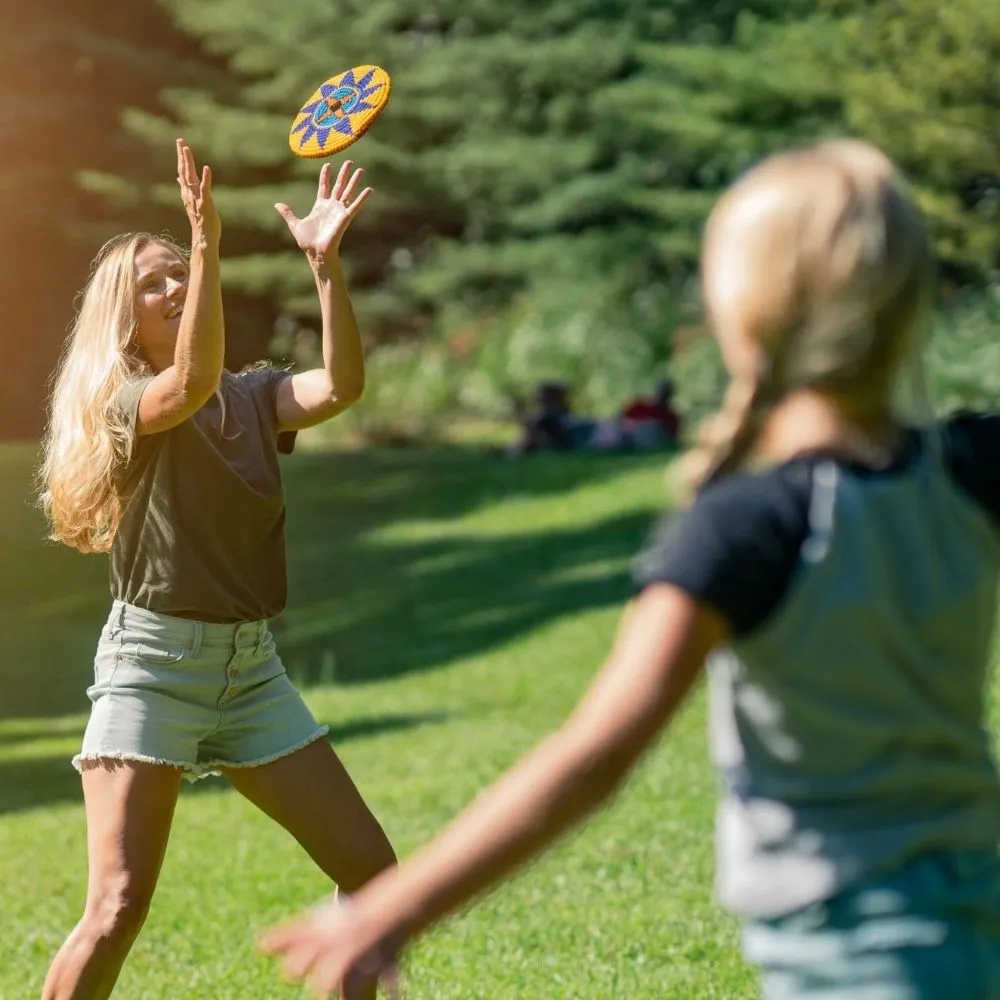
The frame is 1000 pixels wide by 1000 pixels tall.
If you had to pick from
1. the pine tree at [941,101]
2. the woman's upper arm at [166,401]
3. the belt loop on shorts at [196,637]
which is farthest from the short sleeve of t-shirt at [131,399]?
the pine tree at [941,101]

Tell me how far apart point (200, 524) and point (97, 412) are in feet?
1.06

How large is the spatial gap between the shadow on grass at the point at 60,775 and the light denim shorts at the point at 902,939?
7953 millimetres

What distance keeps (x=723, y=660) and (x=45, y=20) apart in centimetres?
2541

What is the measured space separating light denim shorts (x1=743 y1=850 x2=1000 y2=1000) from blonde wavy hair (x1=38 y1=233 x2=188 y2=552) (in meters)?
2.19

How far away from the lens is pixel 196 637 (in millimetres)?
3771

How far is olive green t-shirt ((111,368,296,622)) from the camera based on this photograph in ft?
12.4

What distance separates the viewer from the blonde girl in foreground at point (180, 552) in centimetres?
366

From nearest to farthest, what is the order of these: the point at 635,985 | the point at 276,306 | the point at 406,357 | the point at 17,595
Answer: the point at 635,985, the point at 17,595, the point at 406,357, the point at 276,306

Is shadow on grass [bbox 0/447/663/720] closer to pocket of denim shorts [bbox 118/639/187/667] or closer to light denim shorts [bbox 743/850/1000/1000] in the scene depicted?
pocket of denim shorts [bbox 118/639/187/667]

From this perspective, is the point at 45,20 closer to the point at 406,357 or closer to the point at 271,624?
the point at 406,357

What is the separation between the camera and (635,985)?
511 cm

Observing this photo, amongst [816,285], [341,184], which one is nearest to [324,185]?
[341,184]

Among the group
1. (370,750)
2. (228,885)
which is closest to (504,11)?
(370,750)

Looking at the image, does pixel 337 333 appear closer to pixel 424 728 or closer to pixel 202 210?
pixel 202 210
